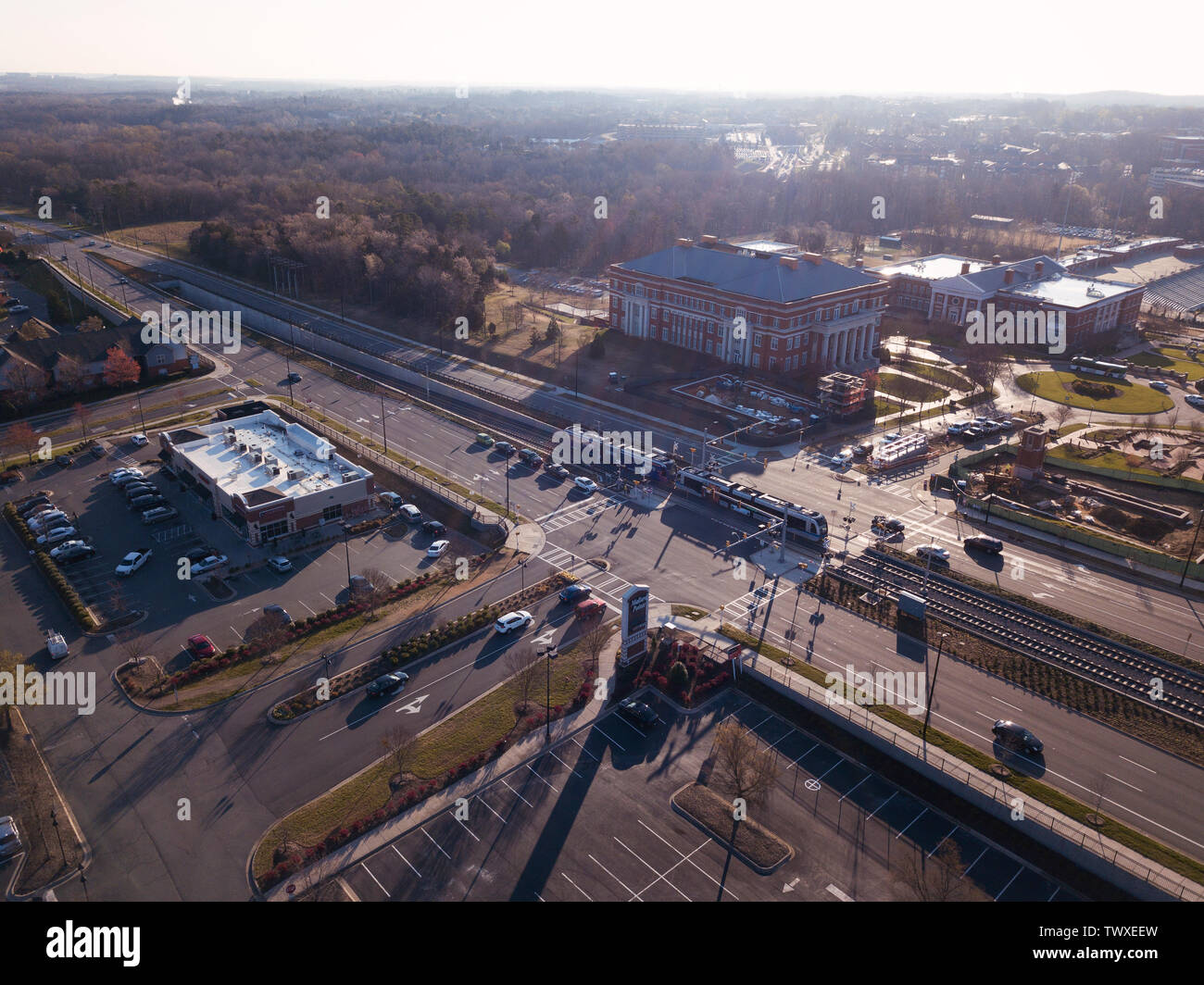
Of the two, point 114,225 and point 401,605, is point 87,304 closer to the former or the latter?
point 114,225

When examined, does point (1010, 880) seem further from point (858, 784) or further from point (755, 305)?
point (755, 305)

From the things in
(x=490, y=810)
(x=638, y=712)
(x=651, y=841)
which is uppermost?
(x=638, y=712)

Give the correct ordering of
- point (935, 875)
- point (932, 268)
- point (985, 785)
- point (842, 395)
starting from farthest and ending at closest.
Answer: point (932, 268), point (842, 395), point (985, 785), point (935, 875)

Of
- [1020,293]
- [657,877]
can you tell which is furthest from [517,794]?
[1020,293]

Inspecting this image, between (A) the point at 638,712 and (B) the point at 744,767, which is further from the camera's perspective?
(A) the point at 638,712

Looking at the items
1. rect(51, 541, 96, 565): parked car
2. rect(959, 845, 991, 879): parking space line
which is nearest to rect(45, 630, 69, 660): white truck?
rect(51, 541, 96, 565): parked car

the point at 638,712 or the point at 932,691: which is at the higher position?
the point at 932,691

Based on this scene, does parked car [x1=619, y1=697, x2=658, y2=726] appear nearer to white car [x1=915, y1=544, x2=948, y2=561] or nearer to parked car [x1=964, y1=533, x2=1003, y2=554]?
white car [x1=915, y1=544, x2=948, y2=561]
